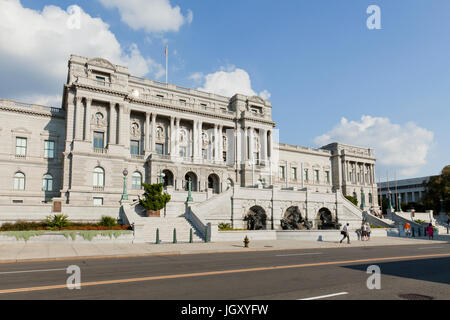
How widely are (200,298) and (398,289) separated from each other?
5.42 m

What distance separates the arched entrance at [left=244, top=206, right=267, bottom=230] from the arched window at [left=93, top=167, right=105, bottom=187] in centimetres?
1963

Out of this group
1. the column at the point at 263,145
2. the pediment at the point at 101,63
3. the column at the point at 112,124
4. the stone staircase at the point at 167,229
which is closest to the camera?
the stone staircase at the point at 167,229

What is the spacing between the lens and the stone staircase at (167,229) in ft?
89.0

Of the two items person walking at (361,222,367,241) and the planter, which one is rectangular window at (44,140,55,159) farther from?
person walking at (361,222,367,241)

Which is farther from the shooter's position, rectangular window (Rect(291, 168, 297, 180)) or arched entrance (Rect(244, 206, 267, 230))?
rectangular window (Rect(291, 168, 297, 180))

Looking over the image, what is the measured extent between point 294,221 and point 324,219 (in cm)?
717

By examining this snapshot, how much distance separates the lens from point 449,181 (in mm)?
61156

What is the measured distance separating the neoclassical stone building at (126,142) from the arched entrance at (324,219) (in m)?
2.71

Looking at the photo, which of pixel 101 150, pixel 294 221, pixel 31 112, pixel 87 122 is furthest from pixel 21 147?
pixel 294 221

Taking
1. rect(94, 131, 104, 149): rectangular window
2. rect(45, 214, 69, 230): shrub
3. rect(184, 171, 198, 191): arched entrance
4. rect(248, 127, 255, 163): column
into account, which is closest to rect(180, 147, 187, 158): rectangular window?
rect(184, 171, 198, 191): arched entrance

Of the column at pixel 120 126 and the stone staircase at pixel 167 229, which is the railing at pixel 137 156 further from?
the stone staircase at pixel 167 229

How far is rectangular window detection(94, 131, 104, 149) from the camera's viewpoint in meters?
46.1

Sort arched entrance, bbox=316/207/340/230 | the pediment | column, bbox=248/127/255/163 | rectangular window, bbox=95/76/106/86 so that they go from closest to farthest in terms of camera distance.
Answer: arched entrance, bbox=316/207/340/230 → rectangular window, bbox=95/76/106/86 → the pediment → column, bbox=248/127/255/163

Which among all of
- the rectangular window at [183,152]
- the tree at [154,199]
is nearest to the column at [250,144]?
the rectangular window at [183,152]
